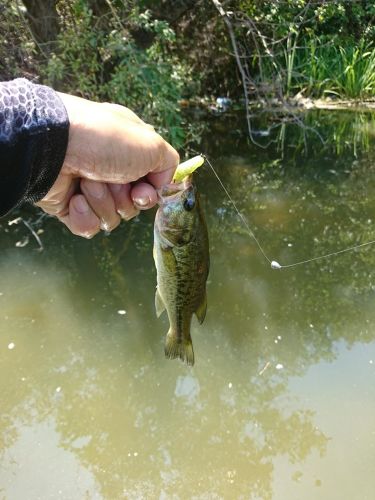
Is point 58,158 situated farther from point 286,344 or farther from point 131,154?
point 286,344

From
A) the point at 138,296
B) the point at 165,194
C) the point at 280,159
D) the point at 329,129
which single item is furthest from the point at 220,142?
the point at 165,194

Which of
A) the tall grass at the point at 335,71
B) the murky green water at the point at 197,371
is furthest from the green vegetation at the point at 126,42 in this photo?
the tall grass at the point at 335,71

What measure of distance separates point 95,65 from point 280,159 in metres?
3.11

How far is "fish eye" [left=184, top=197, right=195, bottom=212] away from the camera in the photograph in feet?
6.25

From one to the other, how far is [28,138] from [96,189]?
0.48 m

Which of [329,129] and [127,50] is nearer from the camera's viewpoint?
[127,50]

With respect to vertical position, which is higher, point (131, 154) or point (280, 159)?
point (131, 154)

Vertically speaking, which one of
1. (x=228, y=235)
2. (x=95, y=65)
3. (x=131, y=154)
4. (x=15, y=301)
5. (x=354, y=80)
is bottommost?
(x=354, y=80)

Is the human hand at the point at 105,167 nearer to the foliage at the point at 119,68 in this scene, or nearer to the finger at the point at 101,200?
the finger at the point at 101,200

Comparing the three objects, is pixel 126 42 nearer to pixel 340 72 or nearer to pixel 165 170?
pixel 165 170

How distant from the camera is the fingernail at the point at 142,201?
196 centimetres

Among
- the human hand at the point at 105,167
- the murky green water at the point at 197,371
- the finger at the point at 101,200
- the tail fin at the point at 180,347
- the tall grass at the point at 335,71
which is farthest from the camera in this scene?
the tall grass at the point at 335,71

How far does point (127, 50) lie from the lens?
4.99 m

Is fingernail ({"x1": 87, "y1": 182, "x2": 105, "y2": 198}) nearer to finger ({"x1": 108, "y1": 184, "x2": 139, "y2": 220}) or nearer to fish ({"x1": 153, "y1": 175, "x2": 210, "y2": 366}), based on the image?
finger ({"x1": 108, "y1": 184, "x2": 139, "y2": 220})
